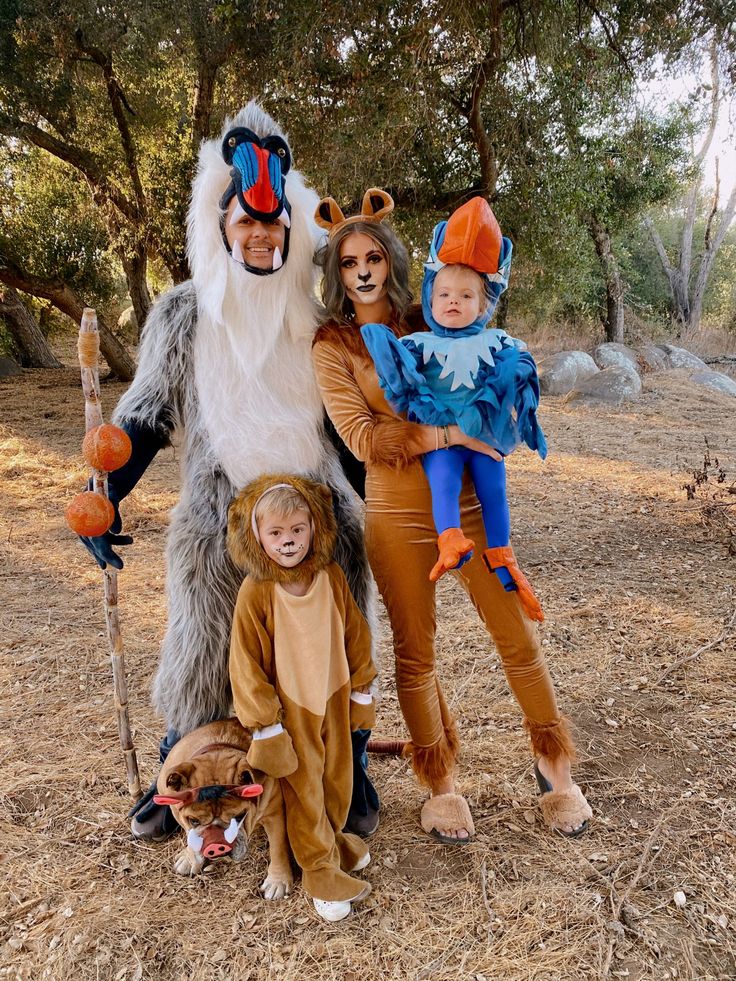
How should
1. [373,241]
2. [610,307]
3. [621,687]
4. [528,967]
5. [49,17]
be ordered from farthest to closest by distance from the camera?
[610,307] → [49,17] → [621,687] → [373,241] → [528,967]

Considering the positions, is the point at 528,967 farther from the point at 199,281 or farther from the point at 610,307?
the point at 610,307

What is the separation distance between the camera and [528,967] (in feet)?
5.60

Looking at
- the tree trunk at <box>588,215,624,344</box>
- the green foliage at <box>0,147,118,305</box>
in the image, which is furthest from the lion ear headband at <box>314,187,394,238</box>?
the tree trunk at <box>588,215,624,344</box>

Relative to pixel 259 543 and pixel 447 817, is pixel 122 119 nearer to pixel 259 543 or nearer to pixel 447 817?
pixel 259 543

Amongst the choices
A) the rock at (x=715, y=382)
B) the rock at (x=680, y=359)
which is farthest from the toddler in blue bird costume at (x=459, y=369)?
the rock at (x=680, y=359)

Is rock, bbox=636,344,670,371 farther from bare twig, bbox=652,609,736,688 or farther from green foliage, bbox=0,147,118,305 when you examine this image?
bare twig, bbox=652,609,736,688

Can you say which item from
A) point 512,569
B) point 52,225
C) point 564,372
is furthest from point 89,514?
point 52,225

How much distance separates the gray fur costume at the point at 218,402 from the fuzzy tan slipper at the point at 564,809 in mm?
1010

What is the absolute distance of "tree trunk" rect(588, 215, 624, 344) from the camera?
415 inches

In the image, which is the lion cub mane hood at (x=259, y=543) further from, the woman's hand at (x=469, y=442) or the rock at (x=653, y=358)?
the rock at (x=653, y=358)

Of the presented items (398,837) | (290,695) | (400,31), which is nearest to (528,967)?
(398,837)

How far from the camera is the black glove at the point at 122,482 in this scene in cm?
190

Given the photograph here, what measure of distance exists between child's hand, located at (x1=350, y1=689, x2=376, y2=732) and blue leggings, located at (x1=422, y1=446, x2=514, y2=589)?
484 mm

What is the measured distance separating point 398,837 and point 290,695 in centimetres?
75
